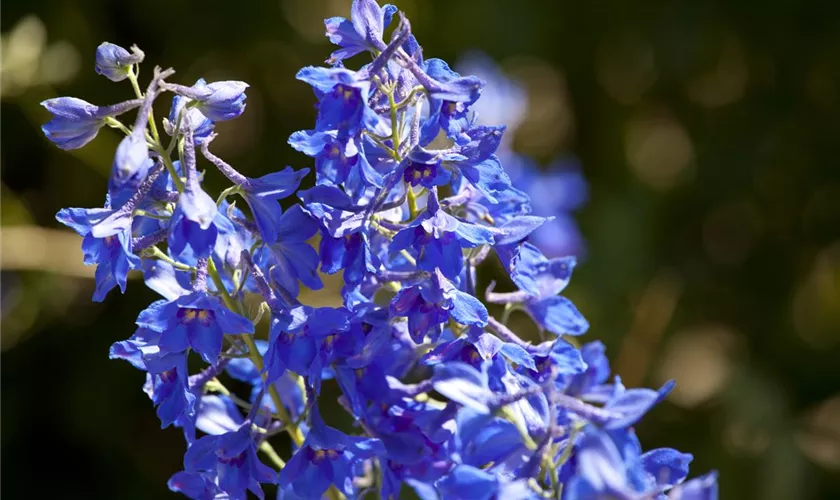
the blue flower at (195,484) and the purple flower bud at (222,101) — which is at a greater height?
the purple flower bud at (222,101)

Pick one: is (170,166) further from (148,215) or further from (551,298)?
(551,298)

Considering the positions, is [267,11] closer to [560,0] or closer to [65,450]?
[560,0]

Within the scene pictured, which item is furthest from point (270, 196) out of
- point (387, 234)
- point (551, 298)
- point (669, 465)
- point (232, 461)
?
point (669, 465)

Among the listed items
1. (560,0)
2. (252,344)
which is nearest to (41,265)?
(252,344)

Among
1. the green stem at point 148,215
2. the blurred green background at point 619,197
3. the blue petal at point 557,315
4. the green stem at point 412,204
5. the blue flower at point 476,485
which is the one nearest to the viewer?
the blue flower at point 476,485

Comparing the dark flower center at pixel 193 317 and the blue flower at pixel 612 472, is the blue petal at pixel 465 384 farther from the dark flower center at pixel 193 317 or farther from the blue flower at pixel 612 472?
the dark flower center at pixel 193 317

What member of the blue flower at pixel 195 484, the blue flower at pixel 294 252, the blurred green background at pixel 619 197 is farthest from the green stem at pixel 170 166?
the blurred green background at pixel 619 197
